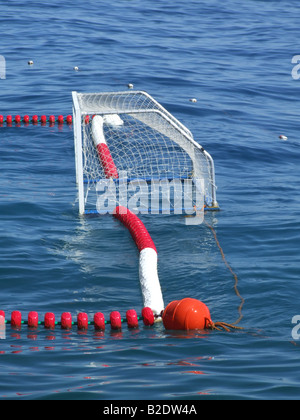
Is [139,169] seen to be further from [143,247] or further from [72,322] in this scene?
[72,322]

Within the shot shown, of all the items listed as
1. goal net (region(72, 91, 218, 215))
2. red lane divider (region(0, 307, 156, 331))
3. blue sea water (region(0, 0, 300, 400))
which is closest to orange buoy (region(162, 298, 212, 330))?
blue sea water (region(0, 0, 300, 400))

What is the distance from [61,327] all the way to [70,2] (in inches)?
1090

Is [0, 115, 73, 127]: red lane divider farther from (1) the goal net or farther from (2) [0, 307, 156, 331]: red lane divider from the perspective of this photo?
(2) [0, 307, 156, 331]: red lane divider

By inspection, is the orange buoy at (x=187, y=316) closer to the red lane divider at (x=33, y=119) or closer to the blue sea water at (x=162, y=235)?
the blue sea water at (x=162, y=235)

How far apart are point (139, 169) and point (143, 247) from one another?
4.36 m

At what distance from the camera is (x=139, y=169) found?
15117 millimetres

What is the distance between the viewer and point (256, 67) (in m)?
24.3

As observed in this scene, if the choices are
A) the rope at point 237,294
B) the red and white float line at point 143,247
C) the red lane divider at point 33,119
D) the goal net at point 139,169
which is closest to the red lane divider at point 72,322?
the red and white float line at point 143,247

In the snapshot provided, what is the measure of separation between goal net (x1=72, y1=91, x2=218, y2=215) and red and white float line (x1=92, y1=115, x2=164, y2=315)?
4 cm

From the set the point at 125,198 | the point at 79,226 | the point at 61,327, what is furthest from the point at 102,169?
Answer: the point at 61,327

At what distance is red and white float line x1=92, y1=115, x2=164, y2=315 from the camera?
9.38 metres

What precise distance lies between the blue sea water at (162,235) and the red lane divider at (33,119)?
0.27m

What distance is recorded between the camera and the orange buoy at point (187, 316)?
8.51 meters
